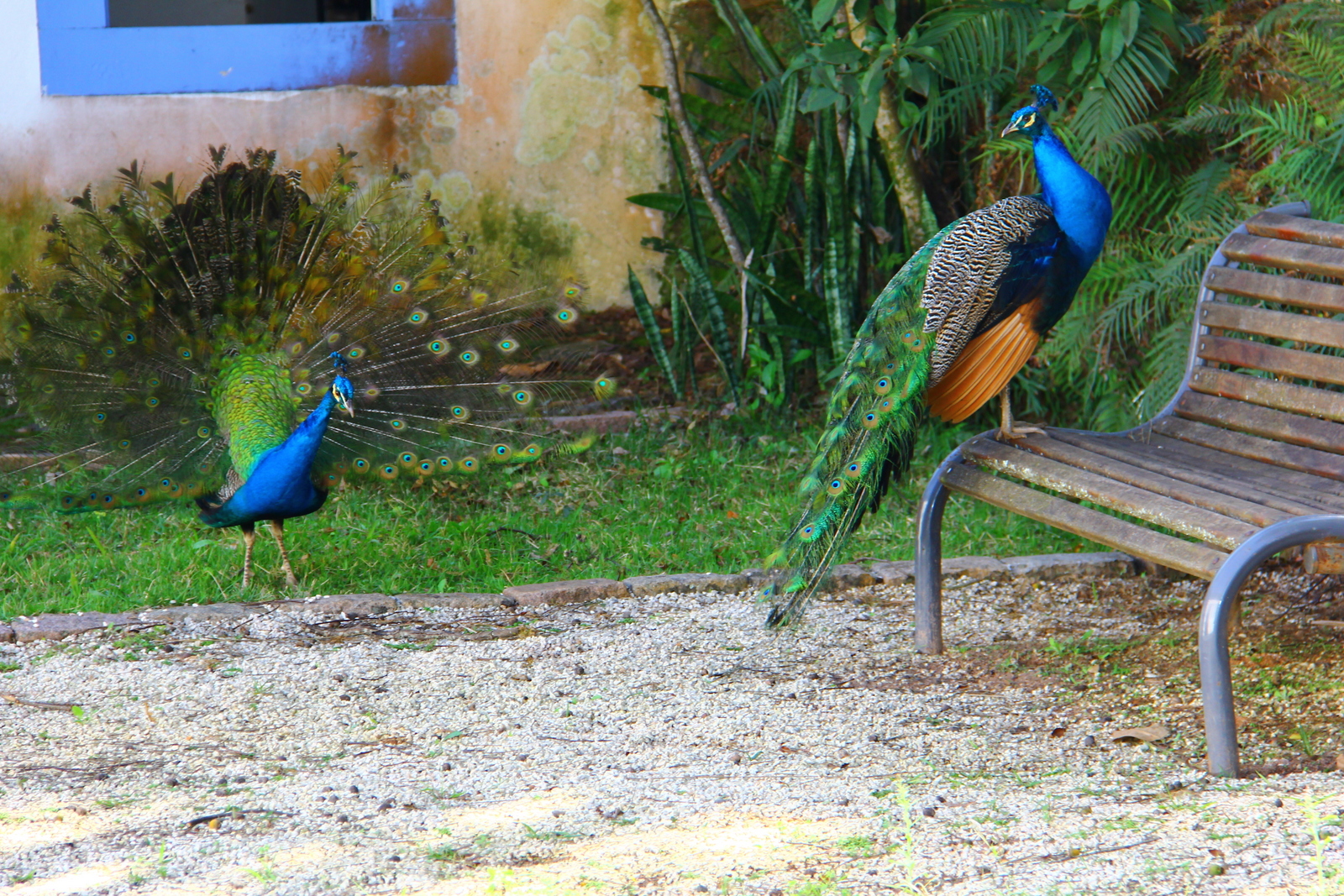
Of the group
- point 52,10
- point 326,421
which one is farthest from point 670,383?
point 52,10

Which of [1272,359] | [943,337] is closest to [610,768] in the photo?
[943,337]

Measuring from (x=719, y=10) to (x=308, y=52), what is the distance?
1877 mm

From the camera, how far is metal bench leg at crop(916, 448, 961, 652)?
11.7 feet

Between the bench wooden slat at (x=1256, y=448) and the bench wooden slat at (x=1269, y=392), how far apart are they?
93mm

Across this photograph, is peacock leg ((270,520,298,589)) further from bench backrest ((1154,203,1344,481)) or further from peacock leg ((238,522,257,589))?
bench backrest ((1154,203,1344,481))

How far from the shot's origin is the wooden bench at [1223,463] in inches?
108

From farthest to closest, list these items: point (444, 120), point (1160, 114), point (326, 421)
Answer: point (444, 120)
point (1160, 114)
point (326, 421)

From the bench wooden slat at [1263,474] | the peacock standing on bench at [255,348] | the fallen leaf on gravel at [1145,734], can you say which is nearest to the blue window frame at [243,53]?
the peacock standing on bench at [255,348]

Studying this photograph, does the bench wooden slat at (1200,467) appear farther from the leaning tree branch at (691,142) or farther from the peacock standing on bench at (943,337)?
the leaning tree branch at (691,142)

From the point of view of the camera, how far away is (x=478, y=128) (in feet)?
21.3

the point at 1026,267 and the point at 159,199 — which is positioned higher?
the point at 159,199

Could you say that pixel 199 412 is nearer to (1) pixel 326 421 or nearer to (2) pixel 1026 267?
(1) pixel 326 421

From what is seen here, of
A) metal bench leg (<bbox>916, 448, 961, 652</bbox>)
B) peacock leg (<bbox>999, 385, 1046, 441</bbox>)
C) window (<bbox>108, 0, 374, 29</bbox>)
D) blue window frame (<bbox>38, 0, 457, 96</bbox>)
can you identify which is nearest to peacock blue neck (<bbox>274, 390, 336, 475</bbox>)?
metal bench leg (<bbox>916, 448, 961, 652</bbox>)

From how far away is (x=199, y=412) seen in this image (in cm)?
438
